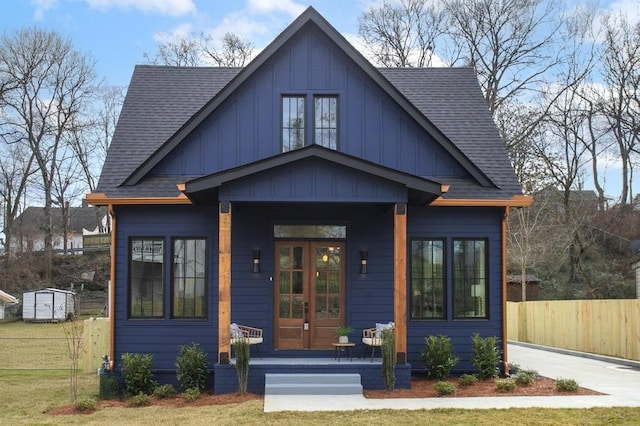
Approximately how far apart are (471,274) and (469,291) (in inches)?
12.8

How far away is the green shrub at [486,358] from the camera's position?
1280 centimetres

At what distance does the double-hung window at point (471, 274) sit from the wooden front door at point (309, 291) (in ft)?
7.20

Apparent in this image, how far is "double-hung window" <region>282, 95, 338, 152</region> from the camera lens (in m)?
13.9

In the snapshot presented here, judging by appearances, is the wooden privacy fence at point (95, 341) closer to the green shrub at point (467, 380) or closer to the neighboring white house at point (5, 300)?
the green shrub at point (467, 380)

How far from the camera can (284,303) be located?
44.3 feet

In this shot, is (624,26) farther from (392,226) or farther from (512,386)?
(512,386)

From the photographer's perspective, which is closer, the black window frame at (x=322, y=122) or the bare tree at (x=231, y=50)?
the black window frame at (x=322, y=122)

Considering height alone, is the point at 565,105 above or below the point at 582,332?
above

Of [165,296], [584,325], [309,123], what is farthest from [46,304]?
[584,325]

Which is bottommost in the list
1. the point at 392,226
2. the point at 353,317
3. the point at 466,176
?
the point at 353,317

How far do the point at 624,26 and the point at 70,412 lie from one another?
88.7 feet

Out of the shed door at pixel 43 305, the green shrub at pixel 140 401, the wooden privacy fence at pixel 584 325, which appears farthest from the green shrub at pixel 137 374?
the shed door at pixel 43 305

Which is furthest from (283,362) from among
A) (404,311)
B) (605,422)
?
(605,422)

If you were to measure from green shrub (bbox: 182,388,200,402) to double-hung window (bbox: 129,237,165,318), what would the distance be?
208 centimetres
